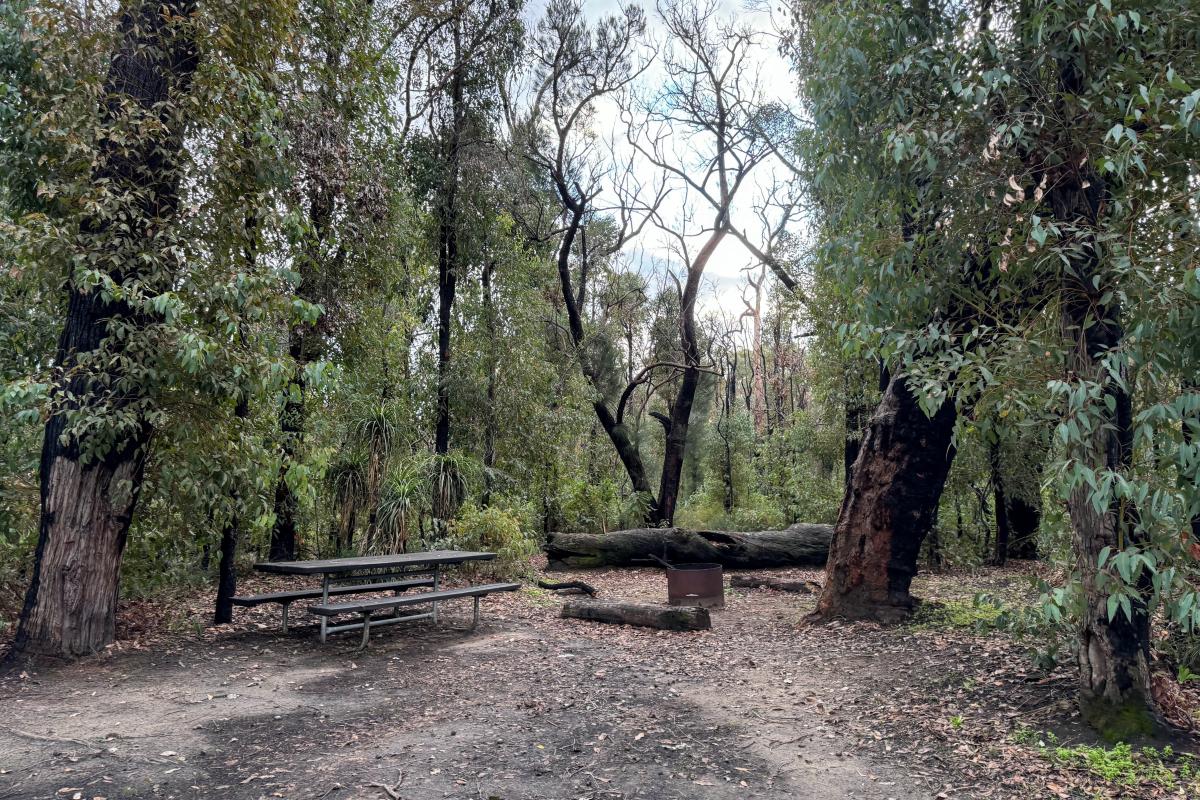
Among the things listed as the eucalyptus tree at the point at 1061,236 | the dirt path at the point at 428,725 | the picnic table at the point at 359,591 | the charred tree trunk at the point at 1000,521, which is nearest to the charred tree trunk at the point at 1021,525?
the charred tree trunk at the point at 1000,521

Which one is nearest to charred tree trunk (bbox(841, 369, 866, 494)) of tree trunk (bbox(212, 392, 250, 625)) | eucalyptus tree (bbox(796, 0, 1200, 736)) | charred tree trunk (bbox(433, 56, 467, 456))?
charred tree trunk (bbox(433, 56, 467, 456))

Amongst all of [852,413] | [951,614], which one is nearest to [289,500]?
[951,614]

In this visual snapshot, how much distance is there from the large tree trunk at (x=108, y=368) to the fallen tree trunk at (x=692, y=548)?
7.45m

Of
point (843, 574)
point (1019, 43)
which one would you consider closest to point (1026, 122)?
point (1019, 43)

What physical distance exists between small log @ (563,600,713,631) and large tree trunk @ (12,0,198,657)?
4.23 meters

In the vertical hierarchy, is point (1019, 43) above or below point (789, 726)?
above

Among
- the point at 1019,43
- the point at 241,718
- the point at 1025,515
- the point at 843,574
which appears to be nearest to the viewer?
the point at 1019,43

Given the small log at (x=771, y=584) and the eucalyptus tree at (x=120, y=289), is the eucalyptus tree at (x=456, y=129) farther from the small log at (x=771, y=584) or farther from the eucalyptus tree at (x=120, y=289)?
the eucalyptus tree at (x=120, y=289)

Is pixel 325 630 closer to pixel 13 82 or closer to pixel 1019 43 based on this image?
pixel 13 82

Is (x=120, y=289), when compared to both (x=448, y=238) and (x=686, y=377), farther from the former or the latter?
(x=686, y=377)

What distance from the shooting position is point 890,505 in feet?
22.2

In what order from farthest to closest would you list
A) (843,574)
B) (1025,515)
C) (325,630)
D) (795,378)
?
(795,378) < (1025,515) < (843,574) < (325,630)

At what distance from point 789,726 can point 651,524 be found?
425 inches

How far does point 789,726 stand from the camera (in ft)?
14.3
